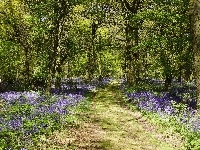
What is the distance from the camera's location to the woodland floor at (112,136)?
461 inches

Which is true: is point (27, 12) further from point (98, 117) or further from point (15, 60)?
point (98, 117)

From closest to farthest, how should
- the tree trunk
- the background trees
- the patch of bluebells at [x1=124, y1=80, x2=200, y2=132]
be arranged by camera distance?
the patch of bluebells at [x1=124, y1=80, x2=200, y2=132], the tree trunk, the background trees

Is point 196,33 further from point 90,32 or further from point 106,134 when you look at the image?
point 90,32

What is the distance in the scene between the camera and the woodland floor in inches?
461

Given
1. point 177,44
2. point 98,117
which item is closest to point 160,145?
point 98,117

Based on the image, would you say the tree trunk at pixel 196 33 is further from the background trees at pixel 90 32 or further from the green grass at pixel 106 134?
the green grass at pixel 106 134

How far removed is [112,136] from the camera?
13547 mm

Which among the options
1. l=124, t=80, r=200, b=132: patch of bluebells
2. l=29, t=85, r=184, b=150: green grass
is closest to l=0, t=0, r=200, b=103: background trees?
l=124, t=80, r=200, b=132: patch of bluebells

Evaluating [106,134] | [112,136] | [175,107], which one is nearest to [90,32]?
[175,107]

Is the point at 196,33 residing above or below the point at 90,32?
below

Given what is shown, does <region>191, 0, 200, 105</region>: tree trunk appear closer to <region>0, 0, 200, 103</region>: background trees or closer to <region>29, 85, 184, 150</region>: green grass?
A: <region>0, 0, 200, 103</region>: background trees

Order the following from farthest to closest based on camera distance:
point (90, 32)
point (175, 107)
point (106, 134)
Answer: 1. point (90, 32)
2. point (175, 107)
3. point (106, 134)

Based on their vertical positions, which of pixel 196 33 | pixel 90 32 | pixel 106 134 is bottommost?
pixel 106 134

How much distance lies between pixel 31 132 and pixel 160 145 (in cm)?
422
